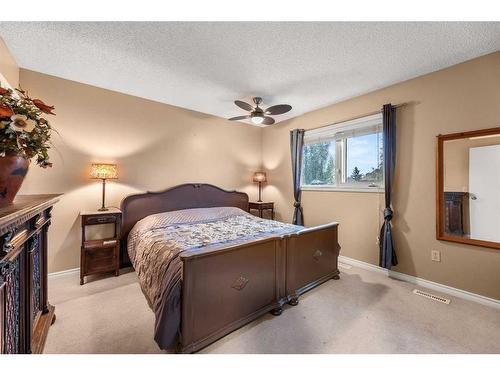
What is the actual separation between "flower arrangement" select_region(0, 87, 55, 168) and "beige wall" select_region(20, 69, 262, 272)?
1954mm

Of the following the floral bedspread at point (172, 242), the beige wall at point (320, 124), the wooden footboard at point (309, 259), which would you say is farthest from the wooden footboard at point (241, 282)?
the beige wall at point (320, 124)

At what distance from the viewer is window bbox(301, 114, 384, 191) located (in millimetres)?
3035

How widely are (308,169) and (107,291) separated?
11.2 ft

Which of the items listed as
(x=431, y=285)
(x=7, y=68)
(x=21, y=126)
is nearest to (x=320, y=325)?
(x=431, y=285)

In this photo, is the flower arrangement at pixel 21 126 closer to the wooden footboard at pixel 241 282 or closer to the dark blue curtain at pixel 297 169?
the wooden footboard at pixel 241 282

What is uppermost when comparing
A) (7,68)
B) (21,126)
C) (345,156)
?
(7,68)

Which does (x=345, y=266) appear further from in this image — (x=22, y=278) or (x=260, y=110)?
(x=22, y=278)

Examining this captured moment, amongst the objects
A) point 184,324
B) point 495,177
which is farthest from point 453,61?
point 184,324

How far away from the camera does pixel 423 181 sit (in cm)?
255

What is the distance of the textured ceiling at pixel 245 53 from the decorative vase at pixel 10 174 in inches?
57.1

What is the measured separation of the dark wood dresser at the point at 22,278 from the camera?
0.87 metres

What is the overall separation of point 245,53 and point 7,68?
2.32 meters

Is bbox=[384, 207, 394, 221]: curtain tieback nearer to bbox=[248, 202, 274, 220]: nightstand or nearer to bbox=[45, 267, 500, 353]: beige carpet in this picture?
bbox=[45, 267, 500, 353]: beige carpet
